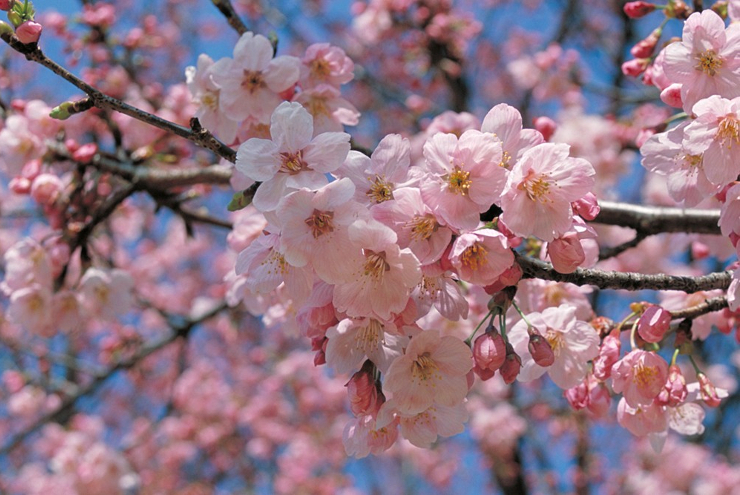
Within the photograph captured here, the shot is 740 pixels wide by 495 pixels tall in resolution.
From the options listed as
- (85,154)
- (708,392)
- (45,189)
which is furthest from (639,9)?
(45,189)

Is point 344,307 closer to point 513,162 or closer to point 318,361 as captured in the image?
point 318,361

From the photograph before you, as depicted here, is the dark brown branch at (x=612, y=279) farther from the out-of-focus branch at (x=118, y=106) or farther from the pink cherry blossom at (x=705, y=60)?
the out-of-focus branch at (x=118, y=106)

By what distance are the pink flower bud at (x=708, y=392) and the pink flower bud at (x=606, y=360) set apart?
301 mm

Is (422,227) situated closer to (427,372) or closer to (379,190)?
(379,190)

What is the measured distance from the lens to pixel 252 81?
186 cm

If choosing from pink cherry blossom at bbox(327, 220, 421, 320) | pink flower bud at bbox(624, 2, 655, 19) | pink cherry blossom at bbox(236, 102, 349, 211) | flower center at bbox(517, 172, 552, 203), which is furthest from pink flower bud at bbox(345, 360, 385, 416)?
pink flower bud at bbox(624, 2, 655, 19)

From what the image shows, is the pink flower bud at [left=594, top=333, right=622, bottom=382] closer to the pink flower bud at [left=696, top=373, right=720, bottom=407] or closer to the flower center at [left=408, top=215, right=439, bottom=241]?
the pink flower bud at [left=696, top=373, right=720, bottom=407]

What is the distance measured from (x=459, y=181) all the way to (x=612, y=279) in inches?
16.5

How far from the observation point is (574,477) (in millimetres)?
6125

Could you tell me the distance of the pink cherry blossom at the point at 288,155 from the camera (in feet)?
4.27

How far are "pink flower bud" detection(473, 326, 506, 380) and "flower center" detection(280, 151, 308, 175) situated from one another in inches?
22.5

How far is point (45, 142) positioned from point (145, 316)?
6733 millimetres

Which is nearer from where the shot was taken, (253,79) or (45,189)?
(253,79)

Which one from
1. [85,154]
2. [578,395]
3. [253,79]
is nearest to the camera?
[578,395]
